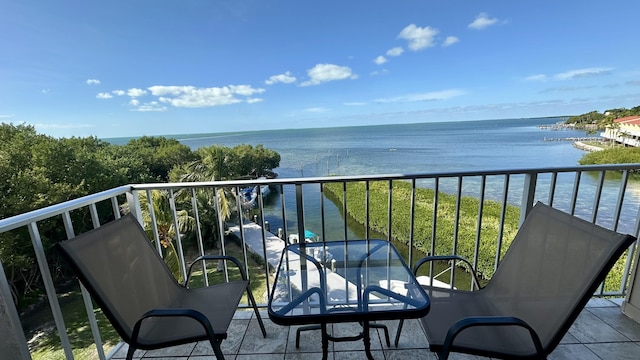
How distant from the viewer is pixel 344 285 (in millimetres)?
1566

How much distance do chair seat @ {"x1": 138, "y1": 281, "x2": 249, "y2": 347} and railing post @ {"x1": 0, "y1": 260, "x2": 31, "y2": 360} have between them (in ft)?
1.53

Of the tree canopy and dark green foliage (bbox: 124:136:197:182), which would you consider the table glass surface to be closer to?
the tree canopy

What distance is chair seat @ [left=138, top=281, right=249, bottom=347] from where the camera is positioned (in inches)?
50.7

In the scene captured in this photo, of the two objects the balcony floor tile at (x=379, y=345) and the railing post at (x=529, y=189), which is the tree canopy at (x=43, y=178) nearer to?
the balcony floor tile at (x=379, y=345)

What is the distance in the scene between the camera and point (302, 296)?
1.40m

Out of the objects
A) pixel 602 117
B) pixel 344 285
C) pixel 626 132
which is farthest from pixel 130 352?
pixel 602 117

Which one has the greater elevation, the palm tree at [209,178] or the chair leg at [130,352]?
the chair leg at [130,352]

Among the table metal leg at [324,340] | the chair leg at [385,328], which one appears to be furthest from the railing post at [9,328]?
the chair leg at [385,328]

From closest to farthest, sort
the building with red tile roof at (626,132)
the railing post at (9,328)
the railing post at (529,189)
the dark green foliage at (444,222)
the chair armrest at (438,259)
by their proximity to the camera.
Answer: the railing post at (9,328) < the chair armrest at (438,259) < the railing post at (529,189) < the dark green foliage at (444,222) < the building with red tile roof at (626,132)

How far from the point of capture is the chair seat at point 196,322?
129 centimetres

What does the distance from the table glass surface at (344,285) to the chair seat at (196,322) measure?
31 cm

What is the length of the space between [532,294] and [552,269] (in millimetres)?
161

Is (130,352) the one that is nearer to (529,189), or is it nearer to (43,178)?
(529,189)

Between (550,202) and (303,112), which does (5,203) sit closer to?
(550,202)
